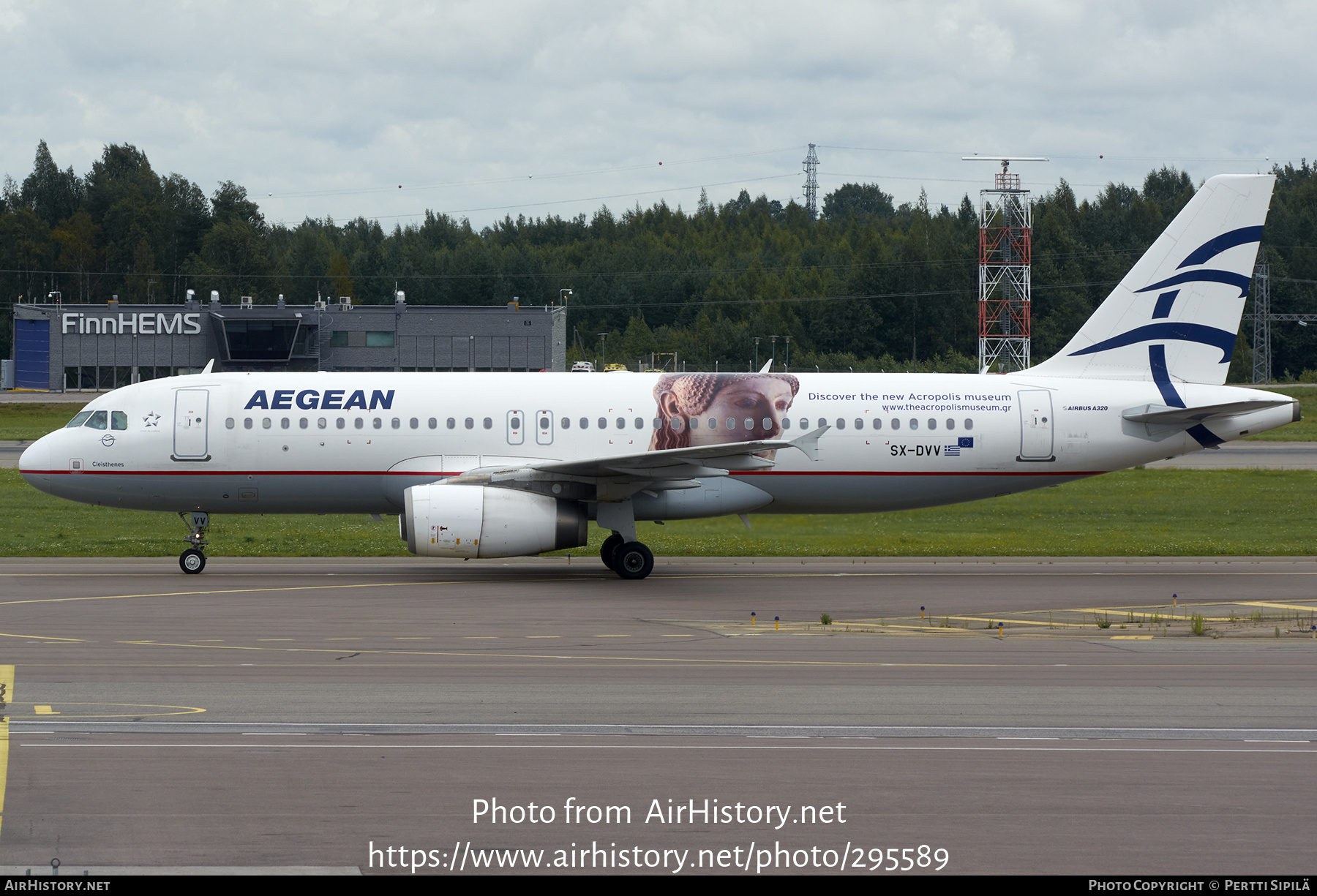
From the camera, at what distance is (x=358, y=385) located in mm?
27906

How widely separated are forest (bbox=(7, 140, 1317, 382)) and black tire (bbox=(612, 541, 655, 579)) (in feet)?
276

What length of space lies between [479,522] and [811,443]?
275 inches

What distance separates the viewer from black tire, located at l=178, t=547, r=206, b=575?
27.0 meters

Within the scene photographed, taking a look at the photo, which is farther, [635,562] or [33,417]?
[33,417]

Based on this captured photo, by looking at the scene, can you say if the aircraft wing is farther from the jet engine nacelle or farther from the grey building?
the grey building

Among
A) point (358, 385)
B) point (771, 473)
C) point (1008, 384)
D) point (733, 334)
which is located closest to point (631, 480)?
point (771, 473)

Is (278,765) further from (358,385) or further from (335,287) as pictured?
(335,287)

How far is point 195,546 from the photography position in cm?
2736

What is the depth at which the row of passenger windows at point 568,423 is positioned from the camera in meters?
27.3

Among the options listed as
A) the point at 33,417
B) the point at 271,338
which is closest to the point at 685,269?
the point at 271,338

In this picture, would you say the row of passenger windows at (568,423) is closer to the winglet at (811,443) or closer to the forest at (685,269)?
the winglet at (811,443)

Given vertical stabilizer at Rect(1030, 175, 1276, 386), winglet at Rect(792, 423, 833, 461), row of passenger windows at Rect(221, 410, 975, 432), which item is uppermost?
vertical stabilizer at Rect(1030, 175, 1276, 386)

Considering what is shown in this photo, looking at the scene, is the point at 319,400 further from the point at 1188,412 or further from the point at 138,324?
the point at 138,324

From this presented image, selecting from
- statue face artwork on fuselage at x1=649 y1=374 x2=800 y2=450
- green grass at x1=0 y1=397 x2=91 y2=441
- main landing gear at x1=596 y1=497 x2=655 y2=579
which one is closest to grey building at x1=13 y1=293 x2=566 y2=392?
green grass at x1=0 y1=397 x2=91 y2=441
